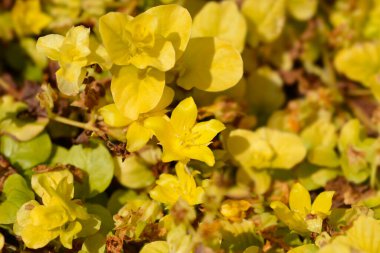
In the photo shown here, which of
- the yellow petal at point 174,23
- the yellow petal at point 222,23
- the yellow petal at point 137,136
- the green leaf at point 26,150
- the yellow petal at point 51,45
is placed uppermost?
the yellow petal at point 174,23

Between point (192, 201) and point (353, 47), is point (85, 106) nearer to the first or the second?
point (192, 201)

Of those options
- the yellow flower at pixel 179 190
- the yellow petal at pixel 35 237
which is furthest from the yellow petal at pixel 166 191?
the yellow petal at pixel 35 237

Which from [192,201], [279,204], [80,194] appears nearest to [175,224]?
[192,201]

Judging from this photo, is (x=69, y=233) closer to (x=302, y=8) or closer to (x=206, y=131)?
(x=206, y=131)

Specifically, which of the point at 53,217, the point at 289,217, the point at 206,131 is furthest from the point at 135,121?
the point at 289,217

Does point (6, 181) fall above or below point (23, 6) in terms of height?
below

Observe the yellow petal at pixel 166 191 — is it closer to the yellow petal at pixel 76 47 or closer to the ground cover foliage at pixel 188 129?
the ground cover foliage at pixel 188 129

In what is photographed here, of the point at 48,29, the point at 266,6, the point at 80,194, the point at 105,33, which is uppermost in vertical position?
the point at 105,33
